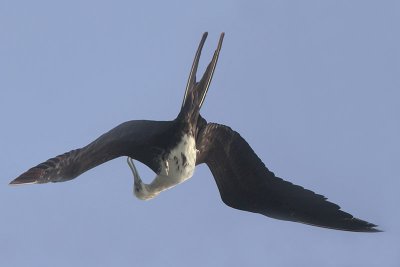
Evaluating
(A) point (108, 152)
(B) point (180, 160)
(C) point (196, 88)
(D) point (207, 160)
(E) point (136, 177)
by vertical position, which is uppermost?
(C) point (196, 88)

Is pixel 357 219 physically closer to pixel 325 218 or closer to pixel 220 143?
pixel 325 218

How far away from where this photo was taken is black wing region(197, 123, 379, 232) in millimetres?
19031

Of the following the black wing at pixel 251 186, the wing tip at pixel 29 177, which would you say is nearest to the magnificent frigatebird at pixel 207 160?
the black wing at pixel 251 186

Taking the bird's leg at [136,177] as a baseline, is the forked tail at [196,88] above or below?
above

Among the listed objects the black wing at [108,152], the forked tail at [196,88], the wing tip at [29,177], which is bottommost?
the wing tip at [29,177]

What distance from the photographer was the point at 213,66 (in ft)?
60.8

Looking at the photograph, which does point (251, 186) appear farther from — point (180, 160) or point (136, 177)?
point (136, 177)

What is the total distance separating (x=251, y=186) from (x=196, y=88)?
67.9 inches

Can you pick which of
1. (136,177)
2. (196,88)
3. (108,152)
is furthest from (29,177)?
(196,88)

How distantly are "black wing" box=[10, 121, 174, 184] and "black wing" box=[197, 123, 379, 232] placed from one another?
726mm

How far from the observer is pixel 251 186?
19.5 metres

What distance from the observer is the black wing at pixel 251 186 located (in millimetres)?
19031

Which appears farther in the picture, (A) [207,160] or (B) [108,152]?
(A) [207,160]

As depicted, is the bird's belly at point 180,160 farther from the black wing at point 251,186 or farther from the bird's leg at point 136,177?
the bird's leg at point 136,177
